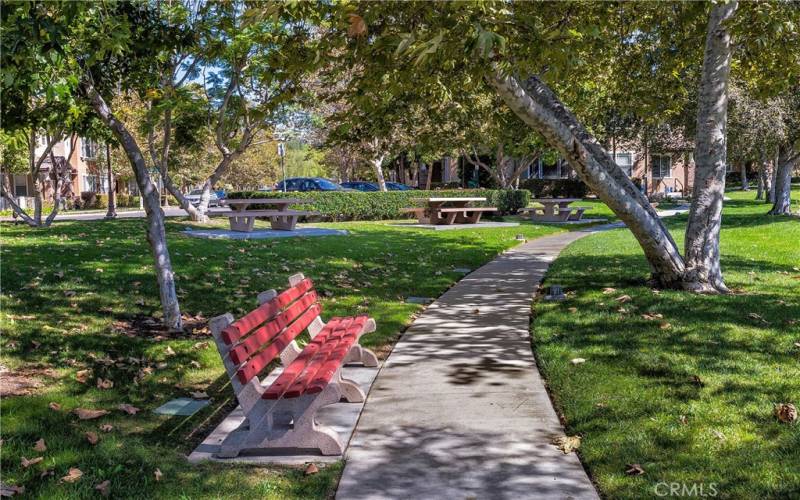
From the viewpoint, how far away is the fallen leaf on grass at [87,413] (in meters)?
5.00

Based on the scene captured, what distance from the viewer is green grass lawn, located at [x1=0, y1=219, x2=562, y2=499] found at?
413 cm

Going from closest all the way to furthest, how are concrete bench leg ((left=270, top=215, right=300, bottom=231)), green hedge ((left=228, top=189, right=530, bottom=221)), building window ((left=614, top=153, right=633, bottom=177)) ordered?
concrete bench leg ((left=270, top=215, right=300, bottom=231))
green hedge ((left=228, top=189, right=530, bottom=221))
building window ((left=614, top=153, right=633, bottom=177))

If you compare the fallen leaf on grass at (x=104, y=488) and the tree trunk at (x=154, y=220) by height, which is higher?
the tree trunk at (x=154, y=220)

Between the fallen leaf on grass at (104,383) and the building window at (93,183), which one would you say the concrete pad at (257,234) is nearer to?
the fallen leaf on grass at (104,383)

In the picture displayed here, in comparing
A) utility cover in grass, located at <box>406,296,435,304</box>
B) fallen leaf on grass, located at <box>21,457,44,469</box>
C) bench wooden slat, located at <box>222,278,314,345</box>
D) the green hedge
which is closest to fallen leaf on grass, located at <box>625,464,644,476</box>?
bench wooden slat, located at <box>222,278,314,345</box>

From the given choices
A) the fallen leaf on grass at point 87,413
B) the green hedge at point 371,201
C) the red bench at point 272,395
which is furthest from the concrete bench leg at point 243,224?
the red bench at point 272,395

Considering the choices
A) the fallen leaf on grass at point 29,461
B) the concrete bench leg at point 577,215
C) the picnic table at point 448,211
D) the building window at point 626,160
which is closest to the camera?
the fallen leaf on grass at point 29,461

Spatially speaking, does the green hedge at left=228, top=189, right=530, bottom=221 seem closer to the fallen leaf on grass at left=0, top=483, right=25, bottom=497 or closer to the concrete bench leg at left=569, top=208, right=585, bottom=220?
the concrete bench leg at left=569, top=208, right=585, bottom=220

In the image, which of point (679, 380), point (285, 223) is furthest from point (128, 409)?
point (285, 223)

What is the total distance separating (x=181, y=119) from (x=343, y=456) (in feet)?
60.5

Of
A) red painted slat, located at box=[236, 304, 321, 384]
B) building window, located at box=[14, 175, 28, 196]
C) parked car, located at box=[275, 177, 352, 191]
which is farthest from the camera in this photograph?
building window, located at box=[14, 175, 28, 196]

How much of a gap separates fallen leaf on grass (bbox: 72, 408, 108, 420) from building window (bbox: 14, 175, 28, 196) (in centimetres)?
5337

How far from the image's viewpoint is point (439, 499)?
3822mm

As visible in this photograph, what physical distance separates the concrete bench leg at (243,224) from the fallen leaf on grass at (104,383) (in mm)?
12511
